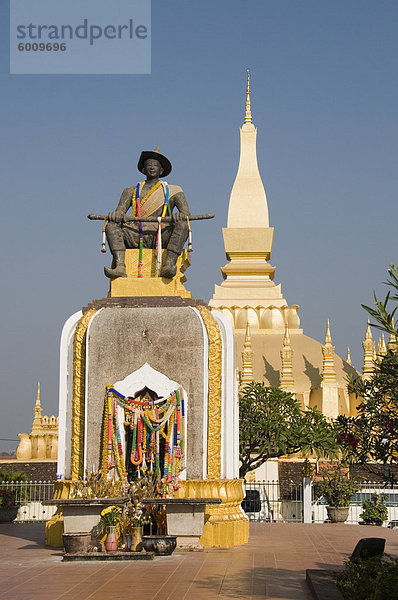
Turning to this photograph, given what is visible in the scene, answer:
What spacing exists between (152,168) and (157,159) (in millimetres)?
224

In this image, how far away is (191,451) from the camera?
49.6ft

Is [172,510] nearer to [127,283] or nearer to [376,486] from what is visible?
[127,283]

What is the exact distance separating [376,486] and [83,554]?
16111 mm

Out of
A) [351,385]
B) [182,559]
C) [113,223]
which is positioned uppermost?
[113,223]

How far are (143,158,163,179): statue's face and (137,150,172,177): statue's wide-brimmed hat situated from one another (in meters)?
0.07

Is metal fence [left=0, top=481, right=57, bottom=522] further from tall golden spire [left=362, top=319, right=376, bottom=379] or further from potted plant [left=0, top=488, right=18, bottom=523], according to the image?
tall golden spire [left=362, top=319, right=376, bottom=379]

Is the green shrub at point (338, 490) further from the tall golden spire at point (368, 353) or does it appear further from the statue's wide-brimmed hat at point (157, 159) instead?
the tall golden spire at point (368, 353)

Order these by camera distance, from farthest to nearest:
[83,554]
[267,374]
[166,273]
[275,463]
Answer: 1. [267,374]
2. [275,463]
3. [166,273]
4. [83,554]

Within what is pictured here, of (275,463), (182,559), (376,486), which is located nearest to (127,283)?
(182,559)

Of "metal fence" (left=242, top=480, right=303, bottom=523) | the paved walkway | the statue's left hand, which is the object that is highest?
the statue's left hand

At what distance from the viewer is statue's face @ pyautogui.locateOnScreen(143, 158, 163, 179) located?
1725 centimetres

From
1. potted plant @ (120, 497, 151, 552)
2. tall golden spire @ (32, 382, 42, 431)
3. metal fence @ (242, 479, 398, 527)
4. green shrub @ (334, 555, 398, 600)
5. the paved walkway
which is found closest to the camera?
green shrub @ (334, 555, 398, 600)

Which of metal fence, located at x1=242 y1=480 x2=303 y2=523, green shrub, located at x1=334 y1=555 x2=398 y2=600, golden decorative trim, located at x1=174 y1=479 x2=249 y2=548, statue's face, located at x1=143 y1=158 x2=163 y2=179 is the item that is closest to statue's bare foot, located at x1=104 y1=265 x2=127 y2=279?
statue's face, located at x1=143 y1=158 x2=163 y2=179

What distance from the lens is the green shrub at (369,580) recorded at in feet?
25.5
